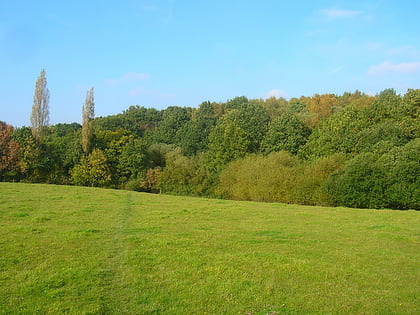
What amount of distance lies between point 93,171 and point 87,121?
8.64 meters

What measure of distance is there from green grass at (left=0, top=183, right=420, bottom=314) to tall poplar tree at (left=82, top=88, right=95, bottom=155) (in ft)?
135

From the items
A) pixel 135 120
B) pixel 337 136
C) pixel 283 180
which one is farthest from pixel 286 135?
pixel 135 120

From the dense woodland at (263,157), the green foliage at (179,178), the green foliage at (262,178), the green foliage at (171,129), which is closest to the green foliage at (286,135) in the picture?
the dense woodland at (263,157)

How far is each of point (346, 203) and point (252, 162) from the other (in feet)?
45.1

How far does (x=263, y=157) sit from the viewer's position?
1959 inches

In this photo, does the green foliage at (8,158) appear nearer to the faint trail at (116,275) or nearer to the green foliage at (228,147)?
the green foliage at (228,147)

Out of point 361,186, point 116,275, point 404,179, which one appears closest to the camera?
point 116,275

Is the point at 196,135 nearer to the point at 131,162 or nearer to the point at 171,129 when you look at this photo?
the point at 171,129

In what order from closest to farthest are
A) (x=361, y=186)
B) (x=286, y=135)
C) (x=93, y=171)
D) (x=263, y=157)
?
(x=361, y=186) → (x=263, y=157) → (x=93, y=171) → (x=286, y=135)

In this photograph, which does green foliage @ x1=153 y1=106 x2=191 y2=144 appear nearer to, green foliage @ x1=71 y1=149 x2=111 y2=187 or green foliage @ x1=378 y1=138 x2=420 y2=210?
green foliage @ x1=71 y1=149 x2=111 y2=187

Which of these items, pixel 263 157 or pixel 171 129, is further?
pixel 171 129

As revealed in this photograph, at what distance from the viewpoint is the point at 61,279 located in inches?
335

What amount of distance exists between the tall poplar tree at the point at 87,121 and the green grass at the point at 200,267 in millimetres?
41283

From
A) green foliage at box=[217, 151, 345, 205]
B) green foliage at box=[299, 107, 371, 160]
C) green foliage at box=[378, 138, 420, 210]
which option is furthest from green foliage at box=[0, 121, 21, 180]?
green foliage at box=[378, 138, 420, 210]
